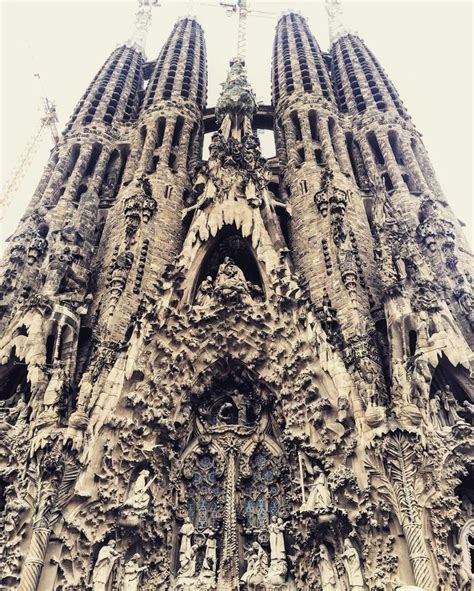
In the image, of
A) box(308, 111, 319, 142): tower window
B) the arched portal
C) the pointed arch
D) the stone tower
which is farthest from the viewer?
A: box(308, 111, 319, 142): tower window

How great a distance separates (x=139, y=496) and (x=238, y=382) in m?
3.45

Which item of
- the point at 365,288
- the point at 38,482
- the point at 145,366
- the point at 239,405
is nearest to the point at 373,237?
the point at 365,288

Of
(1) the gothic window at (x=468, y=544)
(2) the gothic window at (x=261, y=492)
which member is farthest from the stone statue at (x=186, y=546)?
(1) the gothic window at (x=468, y=544)

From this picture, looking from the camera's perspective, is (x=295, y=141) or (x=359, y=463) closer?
(x=359, y=463)

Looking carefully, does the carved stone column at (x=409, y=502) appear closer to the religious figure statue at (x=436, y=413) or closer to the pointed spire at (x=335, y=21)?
the religious figure statue at (x=436, y=413)

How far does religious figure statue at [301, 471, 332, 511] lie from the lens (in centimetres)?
975

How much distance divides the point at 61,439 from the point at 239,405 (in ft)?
13.0

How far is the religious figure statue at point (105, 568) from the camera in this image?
942cm

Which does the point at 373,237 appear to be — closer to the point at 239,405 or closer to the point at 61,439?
the point at 239,405

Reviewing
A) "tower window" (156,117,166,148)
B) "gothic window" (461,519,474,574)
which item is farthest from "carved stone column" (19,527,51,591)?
"tower window" (156,117,166,148)

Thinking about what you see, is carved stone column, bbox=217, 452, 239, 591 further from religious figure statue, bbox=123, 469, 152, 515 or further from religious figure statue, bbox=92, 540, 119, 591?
religious figure statue, bbox=92, 540, 119, 591

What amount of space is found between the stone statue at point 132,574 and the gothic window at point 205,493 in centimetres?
152

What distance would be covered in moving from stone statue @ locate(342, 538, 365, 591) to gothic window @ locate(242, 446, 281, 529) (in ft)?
6.91

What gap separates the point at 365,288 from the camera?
1466 cm
